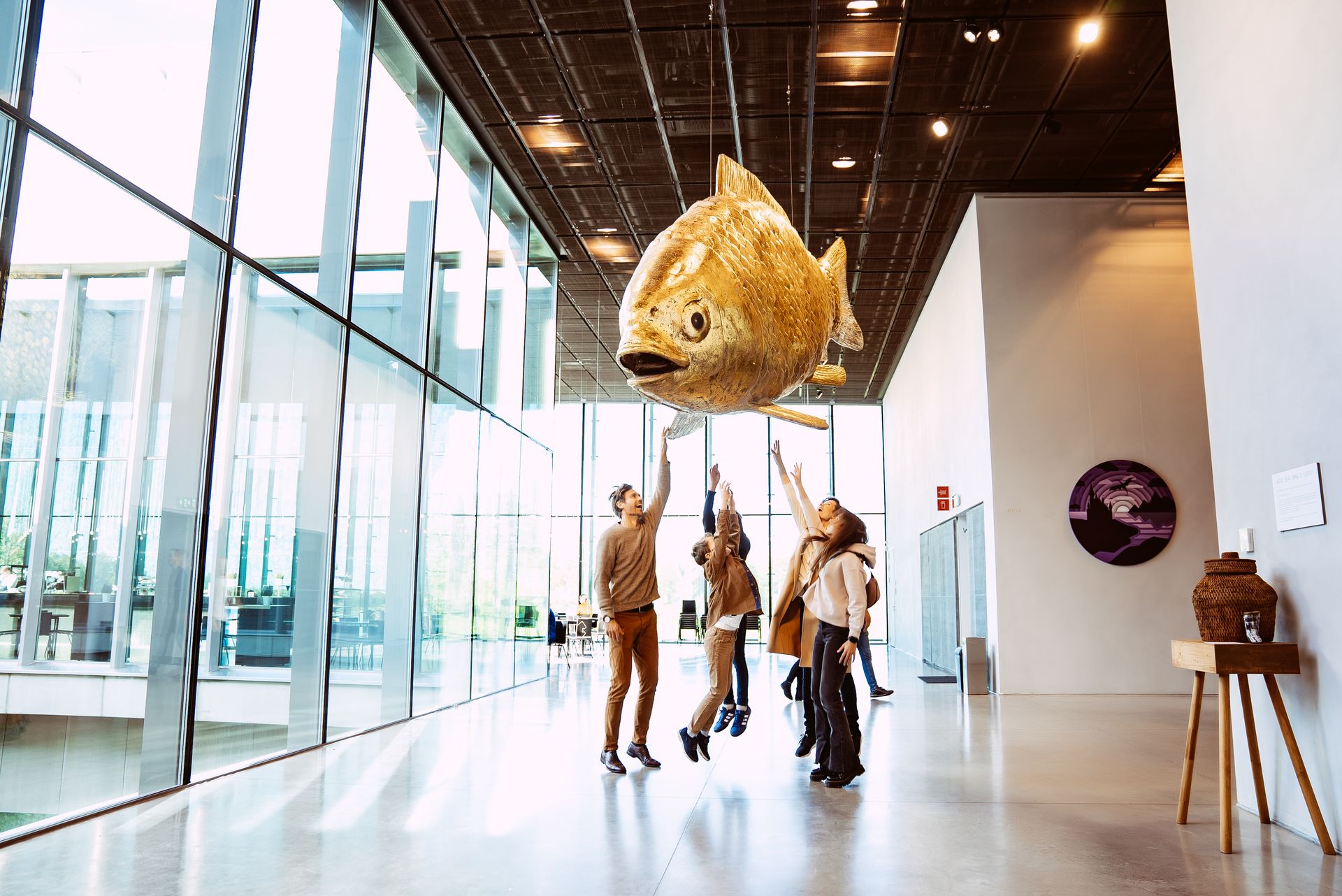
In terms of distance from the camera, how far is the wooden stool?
10.3 feet

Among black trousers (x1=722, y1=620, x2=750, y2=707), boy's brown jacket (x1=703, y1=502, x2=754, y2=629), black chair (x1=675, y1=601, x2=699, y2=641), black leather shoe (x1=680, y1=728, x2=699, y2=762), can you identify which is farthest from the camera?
black chair (x1=675, y1=601, x2=699, y2=641)

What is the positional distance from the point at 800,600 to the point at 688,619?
40.5 feet

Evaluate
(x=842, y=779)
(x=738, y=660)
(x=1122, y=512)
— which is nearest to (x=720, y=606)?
(x=738, y=660)

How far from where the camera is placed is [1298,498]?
336cm

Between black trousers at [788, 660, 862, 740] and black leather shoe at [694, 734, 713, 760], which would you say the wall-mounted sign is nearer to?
black trousers at [788, 660, 862, 740]

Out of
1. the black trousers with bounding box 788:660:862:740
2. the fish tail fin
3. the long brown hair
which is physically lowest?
the black trousers with bounding box 788:660:862:740

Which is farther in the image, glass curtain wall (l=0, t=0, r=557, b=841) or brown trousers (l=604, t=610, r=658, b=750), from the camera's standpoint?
brown trousers (l=604, t=610, r=658, b=750)

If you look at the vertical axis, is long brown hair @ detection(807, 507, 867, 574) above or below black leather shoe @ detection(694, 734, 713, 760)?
above

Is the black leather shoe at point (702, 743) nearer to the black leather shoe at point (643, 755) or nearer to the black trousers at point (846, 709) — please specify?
the black leather shoe at point (643, 755)

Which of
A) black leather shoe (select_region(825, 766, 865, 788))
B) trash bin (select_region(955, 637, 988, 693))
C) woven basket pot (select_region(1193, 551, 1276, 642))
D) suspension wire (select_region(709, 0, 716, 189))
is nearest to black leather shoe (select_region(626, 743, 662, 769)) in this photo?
black leather shoe (select_region(825, 766, 865, 788))

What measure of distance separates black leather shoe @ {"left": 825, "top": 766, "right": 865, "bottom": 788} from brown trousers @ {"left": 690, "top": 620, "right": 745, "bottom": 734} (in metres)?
0.75

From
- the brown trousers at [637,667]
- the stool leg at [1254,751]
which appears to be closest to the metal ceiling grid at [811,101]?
the brown trousers at [637,667]

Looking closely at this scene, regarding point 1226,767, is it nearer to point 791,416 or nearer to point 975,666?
point 791,416

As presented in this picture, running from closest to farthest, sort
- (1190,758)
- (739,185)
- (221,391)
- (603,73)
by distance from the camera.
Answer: (739,185) < (1190,758) < (221,391) < (603,73)
